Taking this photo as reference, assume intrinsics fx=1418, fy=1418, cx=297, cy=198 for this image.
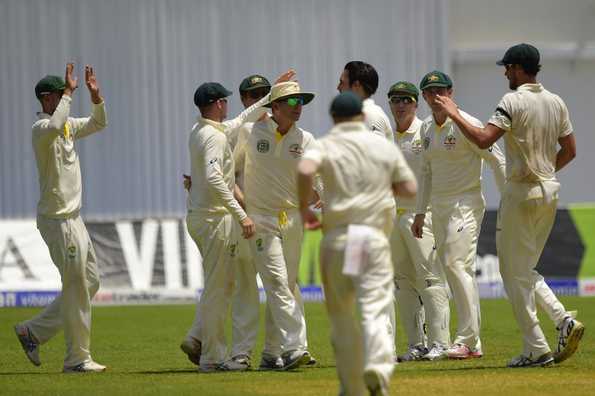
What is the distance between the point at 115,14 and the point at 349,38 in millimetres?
4973

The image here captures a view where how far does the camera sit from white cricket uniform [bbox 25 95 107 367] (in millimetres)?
11953

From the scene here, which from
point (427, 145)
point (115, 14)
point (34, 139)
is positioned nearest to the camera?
point (34, 139)

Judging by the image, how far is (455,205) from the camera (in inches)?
498

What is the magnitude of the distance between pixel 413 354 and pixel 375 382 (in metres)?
4.37

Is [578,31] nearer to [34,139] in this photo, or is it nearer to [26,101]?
[26,101]

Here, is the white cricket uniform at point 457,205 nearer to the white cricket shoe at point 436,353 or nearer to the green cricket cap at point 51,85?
the white cricket shoe at point 436,353

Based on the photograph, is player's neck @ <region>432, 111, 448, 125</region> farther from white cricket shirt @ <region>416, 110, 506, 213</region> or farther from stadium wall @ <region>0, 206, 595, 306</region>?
stadium wall @ <region>0, 206, 595, 306</region>

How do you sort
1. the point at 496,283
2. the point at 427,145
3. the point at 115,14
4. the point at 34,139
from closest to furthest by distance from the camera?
1. the point at 34,139
2. the point at 427,145
3. the point at 496,283
4. the point at 115,14

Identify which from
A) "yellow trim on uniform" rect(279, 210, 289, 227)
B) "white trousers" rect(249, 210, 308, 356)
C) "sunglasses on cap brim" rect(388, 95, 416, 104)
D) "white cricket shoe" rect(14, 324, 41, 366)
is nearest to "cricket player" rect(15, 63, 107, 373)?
"white cricket shoe" rect(14, 324, 41, 366)

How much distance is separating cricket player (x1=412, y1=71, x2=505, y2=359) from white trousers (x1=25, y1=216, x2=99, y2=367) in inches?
116

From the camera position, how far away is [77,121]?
1238 centimetres

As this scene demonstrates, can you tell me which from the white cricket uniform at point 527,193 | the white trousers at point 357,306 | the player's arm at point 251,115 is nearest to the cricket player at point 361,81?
the player's arm at point 251,115

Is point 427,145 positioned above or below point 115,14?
below

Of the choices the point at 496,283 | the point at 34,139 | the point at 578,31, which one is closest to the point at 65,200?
the point at 34,139
